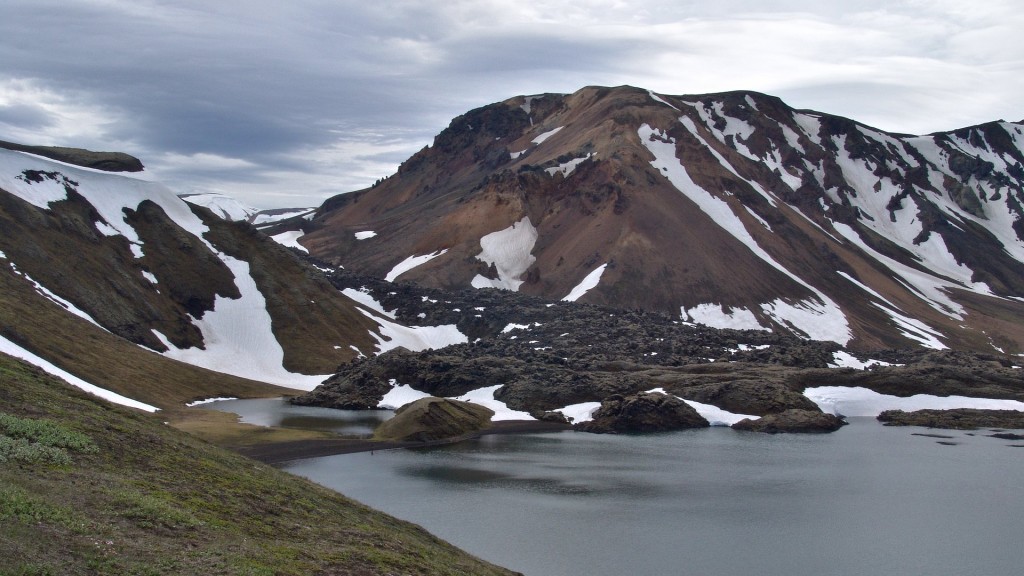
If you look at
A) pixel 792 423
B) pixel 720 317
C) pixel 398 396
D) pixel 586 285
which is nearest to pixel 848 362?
pixel 792 423

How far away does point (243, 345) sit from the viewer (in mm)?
107625

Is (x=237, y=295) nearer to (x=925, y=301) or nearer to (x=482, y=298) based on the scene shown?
(x=482, y=298)

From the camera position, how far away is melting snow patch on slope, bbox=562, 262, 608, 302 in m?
156

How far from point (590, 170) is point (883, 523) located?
15147cm

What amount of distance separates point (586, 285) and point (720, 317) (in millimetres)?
23713

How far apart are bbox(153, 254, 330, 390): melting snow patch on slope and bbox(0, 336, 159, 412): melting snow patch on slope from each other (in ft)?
99.7

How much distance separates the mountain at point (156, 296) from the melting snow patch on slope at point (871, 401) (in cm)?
5488

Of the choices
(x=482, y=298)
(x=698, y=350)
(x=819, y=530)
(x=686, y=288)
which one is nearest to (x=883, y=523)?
(x=819, y=530)

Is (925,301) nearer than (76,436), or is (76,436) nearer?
(76,436)

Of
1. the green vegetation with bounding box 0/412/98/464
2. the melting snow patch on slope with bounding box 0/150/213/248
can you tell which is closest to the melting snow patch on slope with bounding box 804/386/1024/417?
the green vegetation with bounding box 0/412/98/464

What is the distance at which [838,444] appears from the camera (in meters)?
73.0

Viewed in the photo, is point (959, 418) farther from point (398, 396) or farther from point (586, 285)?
point (586, 285)

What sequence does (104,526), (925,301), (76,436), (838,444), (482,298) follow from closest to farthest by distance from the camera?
(104,526) < (76,436) < (838,444) < (482,298) < (925,301)

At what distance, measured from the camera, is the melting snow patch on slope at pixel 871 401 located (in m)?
89.5
